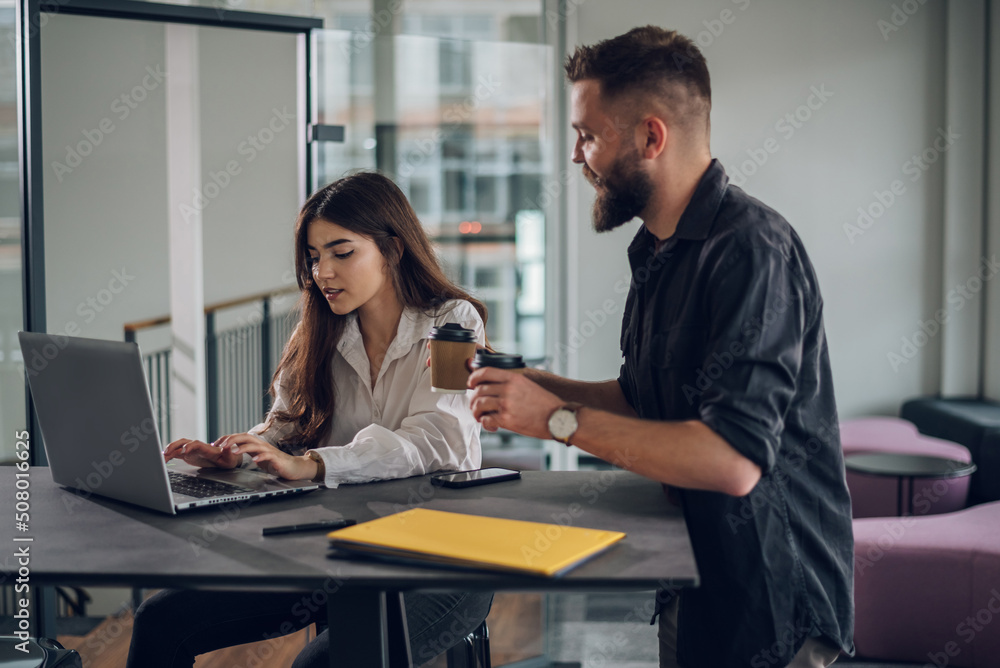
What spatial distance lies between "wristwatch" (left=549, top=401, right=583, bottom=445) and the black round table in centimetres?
230

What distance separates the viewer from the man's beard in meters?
1.38

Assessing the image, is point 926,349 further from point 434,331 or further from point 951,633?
point 434,331

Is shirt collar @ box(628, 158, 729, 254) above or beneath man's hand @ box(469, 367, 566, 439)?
above

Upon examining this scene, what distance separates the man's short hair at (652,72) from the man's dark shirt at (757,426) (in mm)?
131

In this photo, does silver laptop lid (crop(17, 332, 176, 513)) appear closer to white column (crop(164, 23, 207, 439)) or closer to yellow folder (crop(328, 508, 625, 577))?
yellow folder (crop(328, 508, 625, 577))

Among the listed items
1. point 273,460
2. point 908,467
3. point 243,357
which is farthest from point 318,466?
point 243,357

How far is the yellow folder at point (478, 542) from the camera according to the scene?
1.02 m

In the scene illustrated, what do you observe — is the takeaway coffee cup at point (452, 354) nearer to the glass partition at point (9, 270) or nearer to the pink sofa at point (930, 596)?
the pink sofa at point (930, 596)

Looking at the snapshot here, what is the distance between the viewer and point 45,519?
127cm

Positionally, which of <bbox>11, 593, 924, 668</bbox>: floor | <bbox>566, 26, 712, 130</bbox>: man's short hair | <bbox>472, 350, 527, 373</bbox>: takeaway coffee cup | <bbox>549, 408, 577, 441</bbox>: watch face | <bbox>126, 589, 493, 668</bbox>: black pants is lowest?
<bbox>11, 593, 924, 668</bbox>: floor

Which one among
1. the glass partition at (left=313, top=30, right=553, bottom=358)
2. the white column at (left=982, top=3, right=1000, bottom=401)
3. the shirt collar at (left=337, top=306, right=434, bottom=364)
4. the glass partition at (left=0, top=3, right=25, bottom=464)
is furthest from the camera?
the white column at (left=982, top=3, right=1000, bottom=401)

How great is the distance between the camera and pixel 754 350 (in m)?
1.17

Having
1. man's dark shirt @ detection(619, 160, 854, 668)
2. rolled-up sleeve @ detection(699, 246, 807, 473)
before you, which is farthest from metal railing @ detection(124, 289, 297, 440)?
rolled-up sleeve @ detection(699, 246, 807, 473)

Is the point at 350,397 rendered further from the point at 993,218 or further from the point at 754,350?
the point at 993,218
